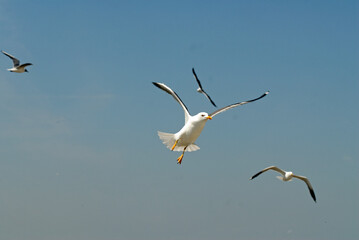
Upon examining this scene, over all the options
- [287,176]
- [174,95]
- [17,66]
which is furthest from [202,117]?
[17,66]

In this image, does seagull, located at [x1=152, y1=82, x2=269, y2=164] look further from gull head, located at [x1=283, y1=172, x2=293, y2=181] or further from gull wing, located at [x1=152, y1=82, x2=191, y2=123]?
gull head, located at [x1=283, y1=172, x2=293, y2=181]

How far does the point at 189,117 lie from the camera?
19.0 meters

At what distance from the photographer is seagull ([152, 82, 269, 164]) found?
729 inches

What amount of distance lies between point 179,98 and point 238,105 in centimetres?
261

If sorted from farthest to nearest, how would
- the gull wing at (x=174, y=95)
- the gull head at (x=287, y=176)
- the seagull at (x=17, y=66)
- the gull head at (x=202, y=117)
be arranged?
the seagull at (x=17, y=66), the gull head at (x=287, y=176), the gull wing at (x=174, y=95), the gull head at (x=202, y=117)

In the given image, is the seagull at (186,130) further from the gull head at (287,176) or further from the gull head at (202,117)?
the gull head at (287,176)

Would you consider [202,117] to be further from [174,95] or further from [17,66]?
[17,66]

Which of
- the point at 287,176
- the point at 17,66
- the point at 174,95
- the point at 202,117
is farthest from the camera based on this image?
the point at 17,66

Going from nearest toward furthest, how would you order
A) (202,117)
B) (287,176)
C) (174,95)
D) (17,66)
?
1. (202,117)
2. (174,95)
3. (287,176)
4. (17,66)

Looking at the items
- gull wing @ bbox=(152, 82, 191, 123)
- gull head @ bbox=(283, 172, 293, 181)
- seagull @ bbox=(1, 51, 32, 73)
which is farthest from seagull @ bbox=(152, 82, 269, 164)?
seagull @ bbox=(1, 51, 32, 73)

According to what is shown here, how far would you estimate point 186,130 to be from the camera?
62.0 ft

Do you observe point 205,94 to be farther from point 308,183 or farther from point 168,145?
point 308,183

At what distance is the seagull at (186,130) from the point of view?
18516mm

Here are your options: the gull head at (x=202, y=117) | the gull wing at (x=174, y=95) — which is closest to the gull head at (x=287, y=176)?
the gull head at (x=202, y=117)
